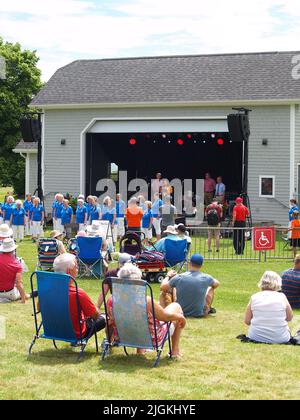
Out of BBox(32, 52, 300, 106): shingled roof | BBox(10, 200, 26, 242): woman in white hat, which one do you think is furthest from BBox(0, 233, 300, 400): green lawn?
BBox(32, 52, 300, 106): shingled roof

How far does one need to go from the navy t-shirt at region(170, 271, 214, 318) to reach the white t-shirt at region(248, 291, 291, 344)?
173 cm

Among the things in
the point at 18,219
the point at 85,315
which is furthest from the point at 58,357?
the point at 18,219

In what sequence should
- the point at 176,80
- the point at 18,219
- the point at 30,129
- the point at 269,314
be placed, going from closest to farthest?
the point at 269,314 < the point at 18,219 < the point at 30,129 < the point at 176,80

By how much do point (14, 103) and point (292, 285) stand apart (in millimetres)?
38568

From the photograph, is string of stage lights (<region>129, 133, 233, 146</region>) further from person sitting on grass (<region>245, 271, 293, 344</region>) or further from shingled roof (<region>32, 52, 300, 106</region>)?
person sitting on grass (<region>245, 271, 293, 344</region>)

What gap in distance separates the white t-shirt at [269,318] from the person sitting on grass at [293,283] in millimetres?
2168

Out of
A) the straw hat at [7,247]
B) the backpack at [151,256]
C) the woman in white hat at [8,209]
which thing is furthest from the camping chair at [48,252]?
the woman in white hat at [8,209]

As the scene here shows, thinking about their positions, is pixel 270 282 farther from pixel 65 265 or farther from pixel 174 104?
pixel 174 104

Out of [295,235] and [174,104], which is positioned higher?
[174,104]

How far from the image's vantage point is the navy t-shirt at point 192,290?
11359 mm

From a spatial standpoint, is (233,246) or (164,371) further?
(233,246)

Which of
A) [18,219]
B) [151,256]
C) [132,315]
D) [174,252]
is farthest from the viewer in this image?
[18,219]

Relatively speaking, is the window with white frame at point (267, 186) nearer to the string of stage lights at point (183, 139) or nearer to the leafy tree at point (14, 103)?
the string of stage lights at point (183, 139)

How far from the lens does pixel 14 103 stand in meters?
48.4
